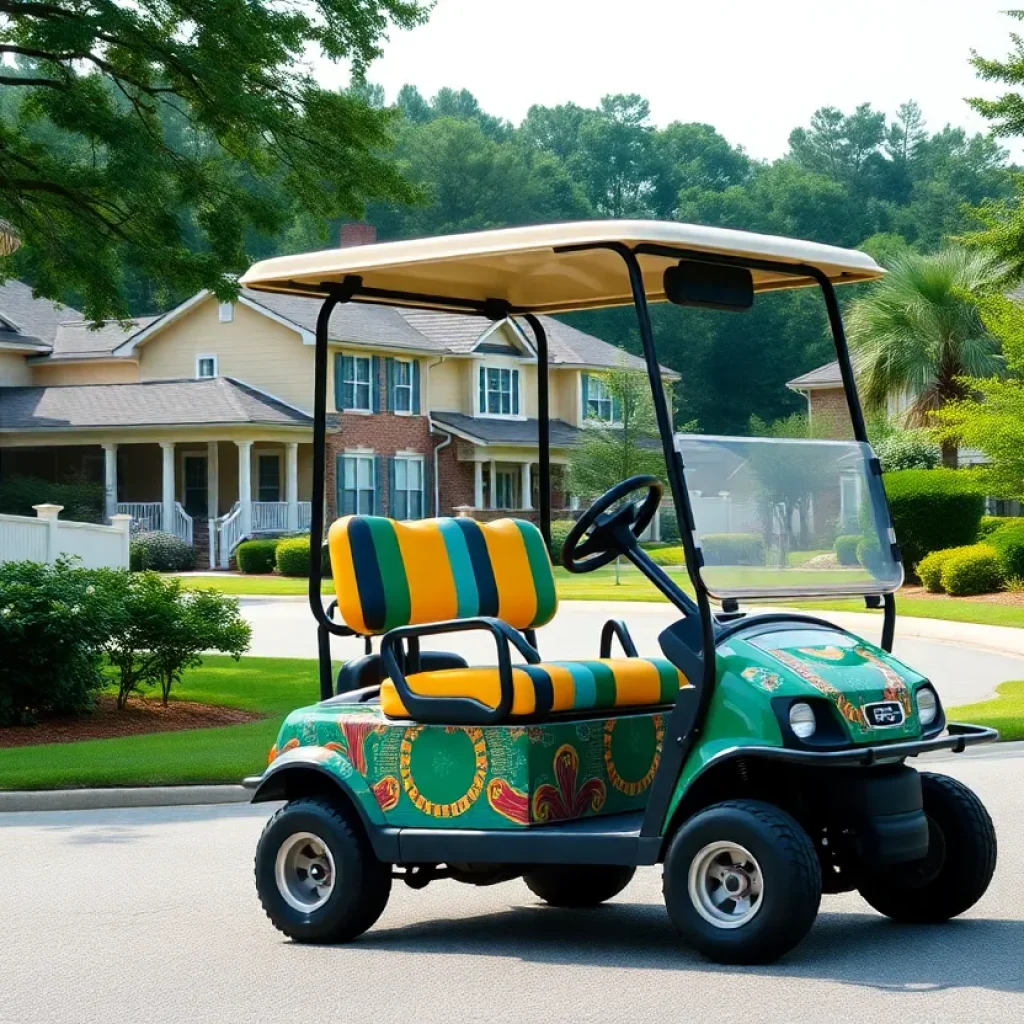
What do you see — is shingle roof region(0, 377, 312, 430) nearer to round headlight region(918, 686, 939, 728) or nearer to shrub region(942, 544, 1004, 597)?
shrub region(942, 544, 1004, 597)

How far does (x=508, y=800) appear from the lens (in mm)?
6836

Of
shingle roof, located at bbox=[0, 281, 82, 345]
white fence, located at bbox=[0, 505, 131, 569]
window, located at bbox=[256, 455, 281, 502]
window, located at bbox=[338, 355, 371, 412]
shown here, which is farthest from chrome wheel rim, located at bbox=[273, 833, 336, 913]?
shingle roof, located at bbox=[0, 281, 82, 345]

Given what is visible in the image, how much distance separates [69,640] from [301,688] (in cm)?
364

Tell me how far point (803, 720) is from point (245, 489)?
4389 cm

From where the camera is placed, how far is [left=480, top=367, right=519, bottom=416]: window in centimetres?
5844

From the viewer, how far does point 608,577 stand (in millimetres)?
48281

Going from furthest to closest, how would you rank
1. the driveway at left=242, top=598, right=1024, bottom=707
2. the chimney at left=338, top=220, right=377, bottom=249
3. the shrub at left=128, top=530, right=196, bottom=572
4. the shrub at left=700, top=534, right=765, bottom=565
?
the chimney at left=338, top=220, right=377, bottom=249, the shrub at left=128, top=530, right=196, bottom=572, the driveway at left=242, top=598, right=1024, bottom=707, the shrub at left=700, top=534, right=765, bottom=565

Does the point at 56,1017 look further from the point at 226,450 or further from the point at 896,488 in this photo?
the point at 226,450

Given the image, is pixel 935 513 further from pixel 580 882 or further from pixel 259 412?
pixel 580 882

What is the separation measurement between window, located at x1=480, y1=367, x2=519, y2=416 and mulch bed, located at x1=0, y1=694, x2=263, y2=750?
4159 cm

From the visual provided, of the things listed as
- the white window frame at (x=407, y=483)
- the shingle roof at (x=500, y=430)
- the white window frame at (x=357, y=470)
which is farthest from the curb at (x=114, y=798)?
the shingle roof at (x=500, y=430)

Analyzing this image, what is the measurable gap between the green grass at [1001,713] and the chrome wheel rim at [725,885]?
833 cm

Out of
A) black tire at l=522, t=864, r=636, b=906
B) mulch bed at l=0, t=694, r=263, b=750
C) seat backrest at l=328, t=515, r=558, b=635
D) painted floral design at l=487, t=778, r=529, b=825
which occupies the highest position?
seat backrest at l=328, t=515, r=558, b=635

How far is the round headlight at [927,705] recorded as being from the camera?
6.81 meters
